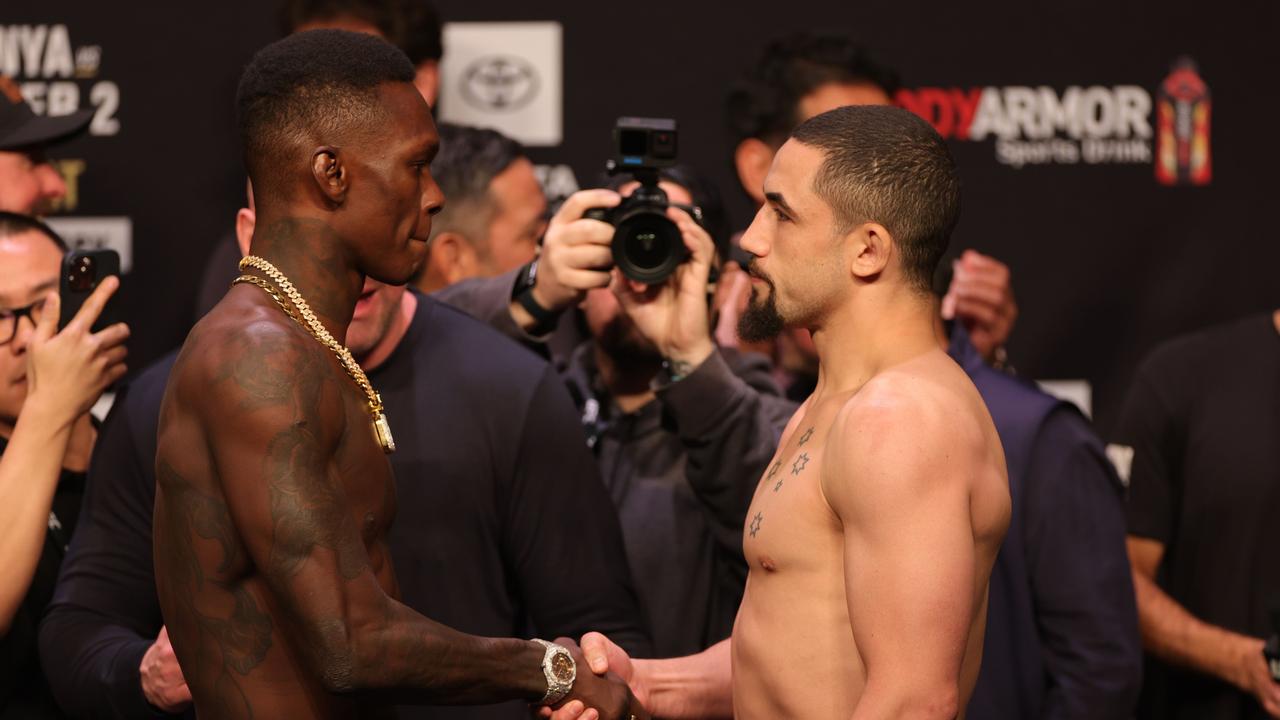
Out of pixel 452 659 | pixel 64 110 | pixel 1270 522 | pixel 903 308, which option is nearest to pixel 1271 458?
pixel 1270 522

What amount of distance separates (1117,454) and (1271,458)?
0.54 m

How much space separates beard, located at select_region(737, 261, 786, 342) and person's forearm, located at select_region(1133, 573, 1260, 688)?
1.41 meters

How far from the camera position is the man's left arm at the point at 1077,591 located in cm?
290

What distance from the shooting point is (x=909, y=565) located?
180 cm

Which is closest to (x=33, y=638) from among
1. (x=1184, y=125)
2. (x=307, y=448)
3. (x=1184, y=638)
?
(x=307, y=448)

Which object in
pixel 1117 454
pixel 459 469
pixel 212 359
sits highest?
pixel 212 359

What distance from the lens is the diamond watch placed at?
207 cm

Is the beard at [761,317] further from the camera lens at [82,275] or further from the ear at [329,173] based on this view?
the camera lens at [82,275]

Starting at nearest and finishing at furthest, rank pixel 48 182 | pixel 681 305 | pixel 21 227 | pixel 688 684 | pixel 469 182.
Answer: pixel 688 684 < pixel 681 305 < pixel 21 227 < pixel 48 182 < pixel 469 182

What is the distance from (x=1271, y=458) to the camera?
3.38 m

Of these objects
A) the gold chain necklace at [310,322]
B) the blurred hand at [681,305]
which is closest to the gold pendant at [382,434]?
the gold chain necklace at [310,322]

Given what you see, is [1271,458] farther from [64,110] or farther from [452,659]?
[64,110]

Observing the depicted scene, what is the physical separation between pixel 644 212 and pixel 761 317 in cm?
68

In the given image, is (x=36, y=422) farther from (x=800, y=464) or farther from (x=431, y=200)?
(x=800, y=464)
